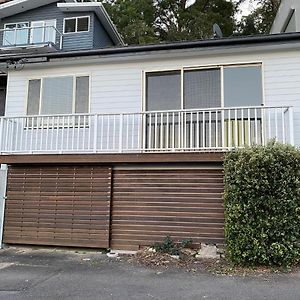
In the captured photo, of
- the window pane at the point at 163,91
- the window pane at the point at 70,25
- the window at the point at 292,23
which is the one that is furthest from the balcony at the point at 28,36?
the window at the point at 292,23

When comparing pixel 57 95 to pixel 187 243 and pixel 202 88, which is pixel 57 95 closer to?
pixel 202 88

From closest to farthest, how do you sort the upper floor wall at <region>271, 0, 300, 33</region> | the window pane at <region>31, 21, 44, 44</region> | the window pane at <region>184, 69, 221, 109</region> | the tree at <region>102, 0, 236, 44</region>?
the window pane at <region>184, 69, 221, 109</region>, the upper floor wall at <region>271, 0, 300, 33</region>, the window pane at <region>31, 21, 44, 44</region>, the tree at <region>102, 0, 236, 44</region>

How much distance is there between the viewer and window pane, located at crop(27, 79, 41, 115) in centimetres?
1039

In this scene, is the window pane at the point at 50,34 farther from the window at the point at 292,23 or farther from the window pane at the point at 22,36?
the window at the point at 292,23

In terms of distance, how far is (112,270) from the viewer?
6828 mm

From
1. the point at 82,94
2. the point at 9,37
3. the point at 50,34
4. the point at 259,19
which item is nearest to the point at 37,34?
the point at 50,34

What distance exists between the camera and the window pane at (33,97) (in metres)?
10.4

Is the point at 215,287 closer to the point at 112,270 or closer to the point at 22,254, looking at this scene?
the point at 112,270

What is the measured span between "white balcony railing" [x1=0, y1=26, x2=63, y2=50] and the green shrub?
13.9 m

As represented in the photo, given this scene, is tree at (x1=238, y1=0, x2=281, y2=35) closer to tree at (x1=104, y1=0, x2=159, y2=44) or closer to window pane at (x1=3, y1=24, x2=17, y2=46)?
tree at (x1=104, y1=0, x2=159, y2=44)

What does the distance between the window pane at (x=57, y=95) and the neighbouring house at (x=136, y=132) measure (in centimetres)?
3

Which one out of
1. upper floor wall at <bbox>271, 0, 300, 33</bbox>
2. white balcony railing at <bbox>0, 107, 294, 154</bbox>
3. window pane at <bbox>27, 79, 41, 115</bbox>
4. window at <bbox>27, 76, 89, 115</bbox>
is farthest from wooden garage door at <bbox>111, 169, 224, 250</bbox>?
upper floor wall at <bbox>271, 0, 300, 33</bbox>

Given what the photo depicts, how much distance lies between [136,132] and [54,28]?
36.7 feet

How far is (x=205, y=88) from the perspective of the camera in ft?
30.8
